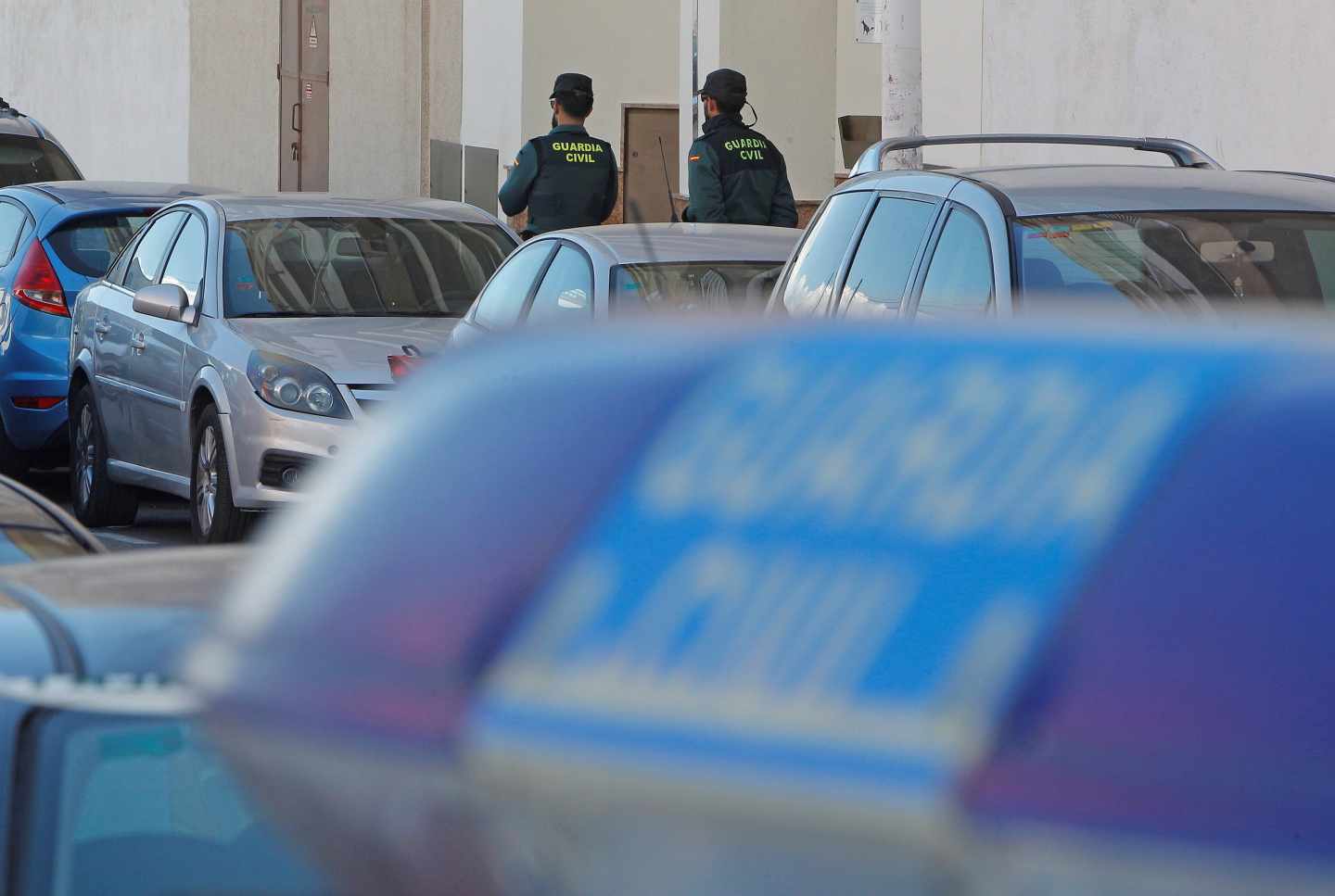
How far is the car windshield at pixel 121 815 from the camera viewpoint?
212cm

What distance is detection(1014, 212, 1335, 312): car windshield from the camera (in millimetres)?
5137

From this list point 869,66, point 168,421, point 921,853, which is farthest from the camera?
point 869,66

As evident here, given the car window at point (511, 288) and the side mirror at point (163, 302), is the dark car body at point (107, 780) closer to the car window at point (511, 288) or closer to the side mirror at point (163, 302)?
the car window at point (511, 288)

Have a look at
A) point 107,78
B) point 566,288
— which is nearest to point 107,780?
point 566,288

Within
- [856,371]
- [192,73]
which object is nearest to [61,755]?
[856,371]

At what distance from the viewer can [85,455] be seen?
31.7 feet

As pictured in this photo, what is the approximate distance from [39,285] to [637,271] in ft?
13.3

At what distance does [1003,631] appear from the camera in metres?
0.88

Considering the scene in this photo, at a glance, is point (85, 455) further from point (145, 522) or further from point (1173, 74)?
point (1173, 74)

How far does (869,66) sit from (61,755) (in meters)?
21.6

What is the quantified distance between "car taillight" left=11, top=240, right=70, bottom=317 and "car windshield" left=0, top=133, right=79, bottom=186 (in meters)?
5.06

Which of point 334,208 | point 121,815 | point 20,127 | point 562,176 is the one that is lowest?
point 121,815

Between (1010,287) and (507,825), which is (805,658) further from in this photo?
(1010,287)

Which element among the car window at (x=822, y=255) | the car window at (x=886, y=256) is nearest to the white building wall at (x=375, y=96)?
the car window at (x=822, y=255)
